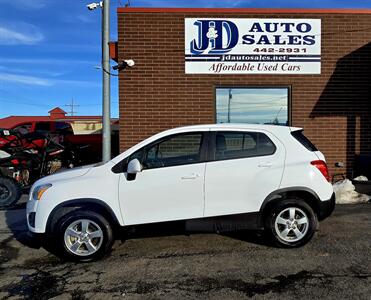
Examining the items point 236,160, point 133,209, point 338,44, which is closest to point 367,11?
point 338,44

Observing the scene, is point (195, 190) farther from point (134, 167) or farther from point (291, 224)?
point (291, 224)

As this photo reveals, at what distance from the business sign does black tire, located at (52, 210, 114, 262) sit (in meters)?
6.34

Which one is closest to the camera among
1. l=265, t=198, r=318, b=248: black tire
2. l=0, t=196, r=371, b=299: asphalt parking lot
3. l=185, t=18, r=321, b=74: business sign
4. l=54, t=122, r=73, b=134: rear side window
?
l=0, t=196, r=371, b=299: asphalt parking lot

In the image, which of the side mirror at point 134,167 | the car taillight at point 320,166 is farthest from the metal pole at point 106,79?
the car taillight at point 320,166

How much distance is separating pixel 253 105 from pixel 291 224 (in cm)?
587

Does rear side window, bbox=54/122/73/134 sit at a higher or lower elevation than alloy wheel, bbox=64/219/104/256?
higher

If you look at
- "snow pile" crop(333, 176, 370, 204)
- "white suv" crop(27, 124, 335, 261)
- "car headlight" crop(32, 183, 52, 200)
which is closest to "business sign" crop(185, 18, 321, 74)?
"snow pile" crop(333, 176, 370, 204)

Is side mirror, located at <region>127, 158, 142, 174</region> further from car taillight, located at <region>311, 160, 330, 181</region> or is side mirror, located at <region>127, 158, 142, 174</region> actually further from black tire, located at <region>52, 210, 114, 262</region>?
car taillight, located at <region>311, 160, 330, 181</region>

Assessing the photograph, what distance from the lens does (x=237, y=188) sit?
5359 mm

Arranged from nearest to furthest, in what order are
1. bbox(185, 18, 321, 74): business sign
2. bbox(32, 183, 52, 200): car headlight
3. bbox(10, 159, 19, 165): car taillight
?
bbox(32, 183, 52, 200): car headlight → bbox(10, 159, 19, 165): car taillight → bbox(185, 18, 321, 74): business sign

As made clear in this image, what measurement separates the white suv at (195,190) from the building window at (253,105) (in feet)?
17.1

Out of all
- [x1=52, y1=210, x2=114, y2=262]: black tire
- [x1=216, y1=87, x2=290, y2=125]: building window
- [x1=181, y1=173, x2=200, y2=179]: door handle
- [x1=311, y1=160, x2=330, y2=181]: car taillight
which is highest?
[x1=216, y1=87, x2=290, y2=125]: building window

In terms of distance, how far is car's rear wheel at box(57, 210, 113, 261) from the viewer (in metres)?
5.14

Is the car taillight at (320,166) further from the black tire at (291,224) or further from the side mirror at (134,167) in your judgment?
the side mirror at (134,167)
